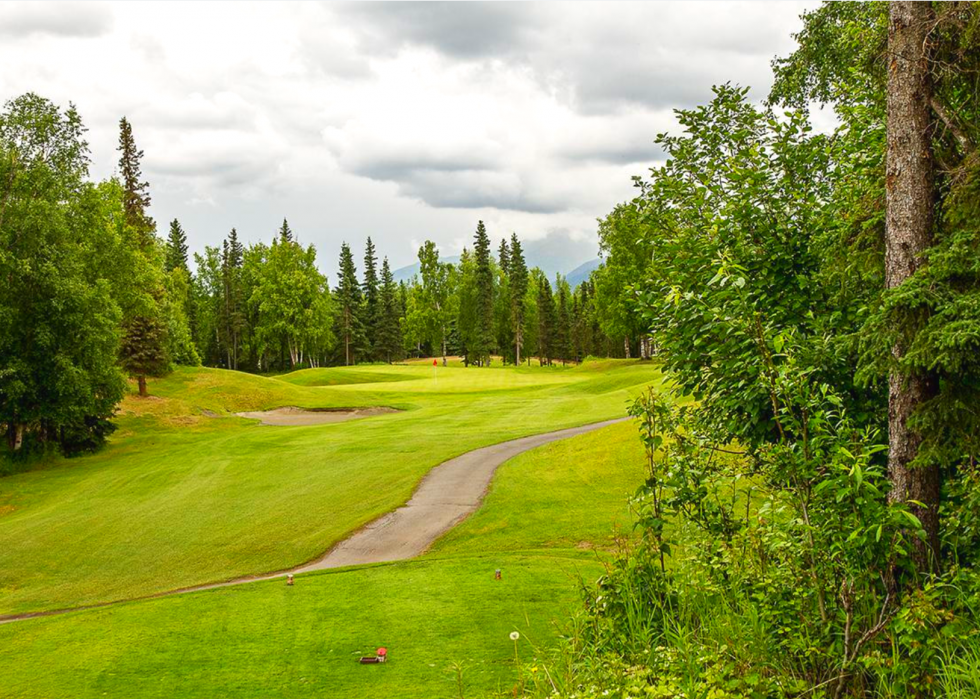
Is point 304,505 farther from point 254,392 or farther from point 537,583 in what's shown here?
point 254,392

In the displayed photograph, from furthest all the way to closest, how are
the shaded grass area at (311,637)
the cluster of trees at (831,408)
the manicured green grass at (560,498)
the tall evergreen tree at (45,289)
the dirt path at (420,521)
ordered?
the tall evergreen tree at (45,289) < the manicured green grass at (560,498) < the dirt path at (420,521) < the shaded grass area at (311,637) < the cluster of trees at (831,408)

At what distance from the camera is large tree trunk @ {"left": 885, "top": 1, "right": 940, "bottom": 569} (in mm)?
4855

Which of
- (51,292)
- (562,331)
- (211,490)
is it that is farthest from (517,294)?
(211,490)

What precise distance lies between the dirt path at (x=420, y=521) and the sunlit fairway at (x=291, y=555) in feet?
1.74

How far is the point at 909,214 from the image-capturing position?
16.4 feet

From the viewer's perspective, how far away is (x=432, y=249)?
3253 inches

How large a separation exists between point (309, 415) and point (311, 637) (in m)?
32.2

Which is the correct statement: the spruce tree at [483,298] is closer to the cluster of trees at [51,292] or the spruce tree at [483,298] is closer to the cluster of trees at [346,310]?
the cluster of trees at [346,310]

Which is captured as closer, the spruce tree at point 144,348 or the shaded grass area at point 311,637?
the shaded grass area at point 311,637

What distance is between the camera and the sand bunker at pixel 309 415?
37194 mm

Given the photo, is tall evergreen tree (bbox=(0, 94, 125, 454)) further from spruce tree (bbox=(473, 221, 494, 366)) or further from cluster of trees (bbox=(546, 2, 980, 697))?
spruce tree (bbox=(473, 221, 494, 366))

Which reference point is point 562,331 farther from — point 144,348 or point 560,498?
point 560,498

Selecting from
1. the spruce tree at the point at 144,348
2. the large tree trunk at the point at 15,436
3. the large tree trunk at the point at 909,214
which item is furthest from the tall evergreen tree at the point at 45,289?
the large tree trunk at the point at 909,214

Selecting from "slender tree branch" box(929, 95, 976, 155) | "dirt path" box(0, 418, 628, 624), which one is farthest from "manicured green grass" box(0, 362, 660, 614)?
"slender tree branch" box(929, 95, 976, 155)
